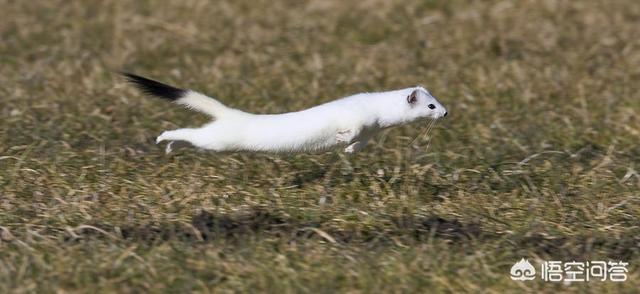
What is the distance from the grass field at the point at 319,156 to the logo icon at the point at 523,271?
40mm

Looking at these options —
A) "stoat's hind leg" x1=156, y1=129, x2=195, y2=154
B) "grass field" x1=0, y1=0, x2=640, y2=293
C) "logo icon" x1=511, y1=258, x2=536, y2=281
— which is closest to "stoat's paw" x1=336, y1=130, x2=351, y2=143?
"grass field" x1=0, y1=0, x2=640, y2=293

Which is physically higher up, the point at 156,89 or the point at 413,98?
the point at 413,98

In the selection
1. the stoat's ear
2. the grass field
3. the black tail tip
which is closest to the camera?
the grass field

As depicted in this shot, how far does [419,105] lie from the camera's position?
14.4 feet

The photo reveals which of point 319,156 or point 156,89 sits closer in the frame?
point 156,89

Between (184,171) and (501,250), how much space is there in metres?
1.46

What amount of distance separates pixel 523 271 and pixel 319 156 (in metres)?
1.42

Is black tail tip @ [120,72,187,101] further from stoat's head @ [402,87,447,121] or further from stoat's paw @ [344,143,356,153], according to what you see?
stoat's head @ [402,87,447,121]

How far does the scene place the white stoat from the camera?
4270 mm

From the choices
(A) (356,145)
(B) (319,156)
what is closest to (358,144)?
(A) (356,145)

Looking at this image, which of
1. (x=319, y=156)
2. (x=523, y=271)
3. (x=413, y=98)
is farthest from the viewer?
(x=319, y=156)

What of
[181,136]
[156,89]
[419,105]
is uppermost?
[419,105]

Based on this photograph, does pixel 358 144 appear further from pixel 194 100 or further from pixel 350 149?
pixel 194 100

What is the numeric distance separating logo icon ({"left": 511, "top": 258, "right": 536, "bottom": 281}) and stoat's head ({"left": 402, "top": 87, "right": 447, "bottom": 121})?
866 millimetres
